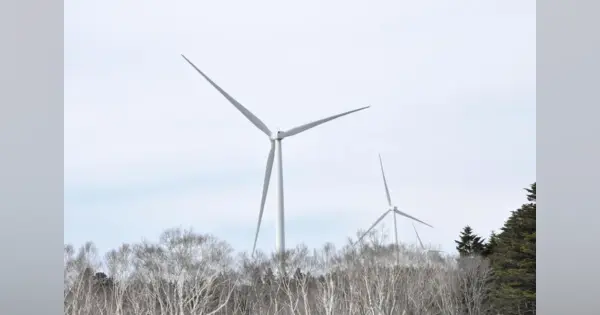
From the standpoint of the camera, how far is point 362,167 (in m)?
26.5

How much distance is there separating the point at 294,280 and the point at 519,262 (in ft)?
17.0

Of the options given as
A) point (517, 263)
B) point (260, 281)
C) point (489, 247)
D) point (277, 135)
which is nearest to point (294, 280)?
point (260, 281)

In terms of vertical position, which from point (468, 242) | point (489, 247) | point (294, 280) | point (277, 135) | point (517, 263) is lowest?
point (294, 280)

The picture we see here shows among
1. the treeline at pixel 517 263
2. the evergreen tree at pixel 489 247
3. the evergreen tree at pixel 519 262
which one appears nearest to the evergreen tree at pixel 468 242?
the evergreen tree at pixel 489 247

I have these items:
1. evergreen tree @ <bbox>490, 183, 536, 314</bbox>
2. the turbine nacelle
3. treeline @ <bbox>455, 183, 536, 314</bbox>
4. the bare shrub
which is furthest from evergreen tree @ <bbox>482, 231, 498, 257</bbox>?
the turbine nacelle

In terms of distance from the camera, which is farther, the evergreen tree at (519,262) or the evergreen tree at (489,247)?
the evergreen tree at (489,247)

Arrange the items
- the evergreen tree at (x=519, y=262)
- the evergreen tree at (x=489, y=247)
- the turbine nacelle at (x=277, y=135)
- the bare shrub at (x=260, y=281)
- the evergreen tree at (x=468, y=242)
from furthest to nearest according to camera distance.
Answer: the evergreen tree at (x=468, y=242) → the evergreen tree at (x=489, y=247) → the evergreen tree at (x=519, y=262) → the bare shrub at (x=260, y=281) → the turbine nacelle at (x=277, y=135)

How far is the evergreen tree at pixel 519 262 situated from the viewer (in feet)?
59.6

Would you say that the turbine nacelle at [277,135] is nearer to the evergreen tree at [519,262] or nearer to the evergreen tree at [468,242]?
the evergreen tree at [519,262]

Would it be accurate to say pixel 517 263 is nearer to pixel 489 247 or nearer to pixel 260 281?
pixel 260 281

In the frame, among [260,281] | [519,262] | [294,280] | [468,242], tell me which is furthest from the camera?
[468,242]

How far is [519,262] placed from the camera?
18.5 m

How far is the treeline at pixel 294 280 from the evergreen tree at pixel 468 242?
3240 mm

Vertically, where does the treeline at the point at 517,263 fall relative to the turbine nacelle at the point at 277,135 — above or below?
below
